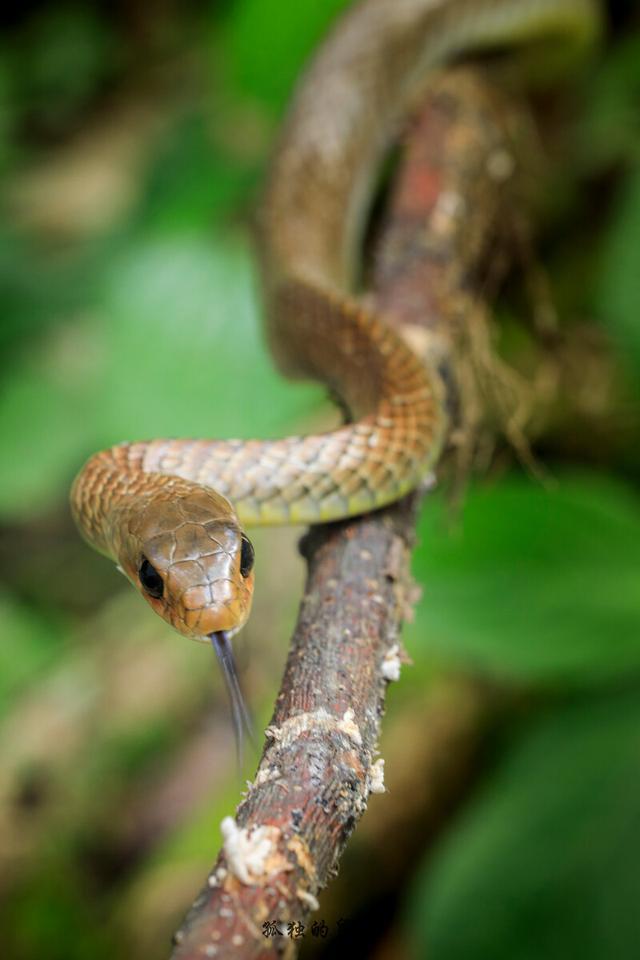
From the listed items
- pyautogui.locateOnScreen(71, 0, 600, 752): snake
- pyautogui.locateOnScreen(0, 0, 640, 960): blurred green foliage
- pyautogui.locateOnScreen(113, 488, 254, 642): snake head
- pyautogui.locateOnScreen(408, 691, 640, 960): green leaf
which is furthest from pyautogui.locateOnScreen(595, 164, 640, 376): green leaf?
pyautogui.locateOnScreen(113, 488, 254, 642): snake head

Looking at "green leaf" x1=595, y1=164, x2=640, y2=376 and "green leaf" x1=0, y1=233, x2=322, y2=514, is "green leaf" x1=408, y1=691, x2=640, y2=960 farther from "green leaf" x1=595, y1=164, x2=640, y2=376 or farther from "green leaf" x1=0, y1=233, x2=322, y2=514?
"green leaf" x1=0, y1=233, x2=322, y2=514

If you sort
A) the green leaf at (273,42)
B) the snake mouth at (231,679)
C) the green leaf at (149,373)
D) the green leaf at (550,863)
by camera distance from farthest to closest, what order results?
1. the green leaf at (273,42)
2. the green leaf at (149,373)
3. the green leaf at (550,863)
4. the snake mouth at (231,679)

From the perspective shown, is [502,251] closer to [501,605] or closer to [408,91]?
[408,91]

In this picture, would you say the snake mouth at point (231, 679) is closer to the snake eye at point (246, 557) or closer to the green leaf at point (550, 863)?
the snake eye at point (246, 557)

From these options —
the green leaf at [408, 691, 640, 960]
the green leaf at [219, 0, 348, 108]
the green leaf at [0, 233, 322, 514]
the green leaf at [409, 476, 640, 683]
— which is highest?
the green leaf at [219, 0, 348, 108]

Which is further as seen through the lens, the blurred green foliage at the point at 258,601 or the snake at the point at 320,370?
the blurred green foliage at the point at 258,601

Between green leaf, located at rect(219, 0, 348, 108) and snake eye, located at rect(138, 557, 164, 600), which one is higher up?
green leaf, located at rect(219, 0, 348, 108)

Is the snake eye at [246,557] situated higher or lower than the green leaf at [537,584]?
higher

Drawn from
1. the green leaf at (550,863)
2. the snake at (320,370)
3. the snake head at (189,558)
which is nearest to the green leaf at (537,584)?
the green leaf at (550,863)
